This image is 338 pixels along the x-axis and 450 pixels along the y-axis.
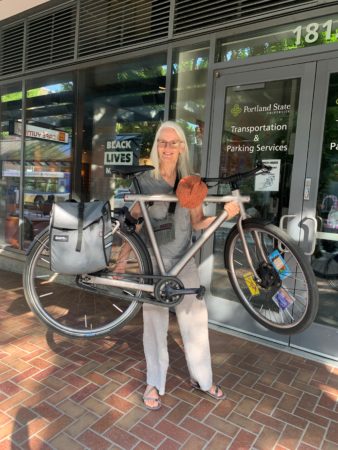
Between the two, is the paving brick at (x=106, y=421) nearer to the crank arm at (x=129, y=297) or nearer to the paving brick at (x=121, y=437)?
the paving brick at (x=121, y=437)

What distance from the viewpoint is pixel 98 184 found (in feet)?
17.1

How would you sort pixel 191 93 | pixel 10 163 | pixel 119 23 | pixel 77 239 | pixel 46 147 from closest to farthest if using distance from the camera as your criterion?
1. pixel 77 239
2. pixel 191 93
3. pixel 119 23
4. pixel 46 147
5. pixel 10 163

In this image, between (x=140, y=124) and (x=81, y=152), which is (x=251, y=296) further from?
(x=81, y=152)

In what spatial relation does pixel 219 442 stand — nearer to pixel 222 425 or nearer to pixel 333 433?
pixel 222 425

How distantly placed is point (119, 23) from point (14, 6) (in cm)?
172

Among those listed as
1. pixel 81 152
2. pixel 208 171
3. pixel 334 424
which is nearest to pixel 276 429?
pixel 334 424

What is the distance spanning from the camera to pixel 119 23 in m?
4.67

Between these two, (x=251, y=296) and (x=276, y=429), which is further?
(x=251, y=296)

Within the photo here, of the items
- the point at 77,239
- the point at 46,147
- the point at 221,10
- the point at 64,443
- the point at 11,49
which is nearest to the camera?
the point at 64,443

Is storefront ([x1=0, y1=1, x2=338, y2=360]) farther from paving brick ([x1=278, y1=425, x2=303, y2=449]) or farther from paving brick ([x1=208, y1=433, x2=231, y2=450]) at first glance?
paving brick ([x1=208, y1=433, x2=231, y2=450])

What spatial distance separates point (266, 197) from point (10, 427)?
9.00 ft

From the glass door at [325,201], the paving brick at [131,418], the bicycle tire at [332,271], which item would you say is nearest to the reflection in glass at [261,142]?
the glass door at [325,201]

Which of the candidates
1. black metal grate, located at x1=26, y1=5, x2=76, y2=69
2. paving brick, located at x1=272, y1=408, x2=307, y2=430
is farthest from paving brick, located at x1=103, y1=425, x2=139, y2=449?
black metal grate, located at x1=26, y1=5, x2=76, y2=69

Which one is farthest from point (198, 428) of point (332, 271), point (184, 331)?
point (332, 271)
